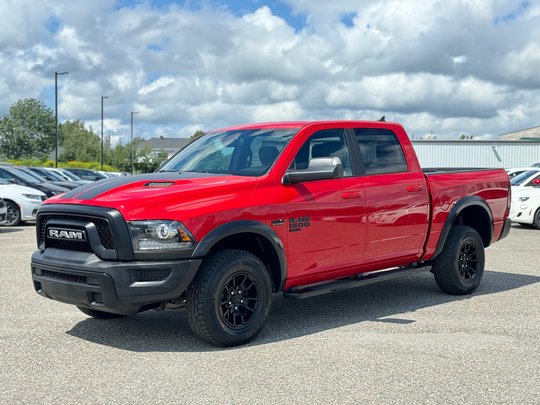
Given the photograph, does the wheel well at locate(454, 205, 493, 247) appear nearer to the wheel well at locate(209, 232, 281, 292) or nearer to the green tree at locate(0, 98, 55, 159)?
the wheel well at locate(209, 232, 281, 292)

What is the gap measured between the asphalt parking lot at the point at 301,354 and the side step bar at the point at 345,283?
337mm

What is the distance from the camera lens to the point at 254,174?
6328mm

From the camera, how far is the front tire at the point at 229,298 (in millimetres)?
5699

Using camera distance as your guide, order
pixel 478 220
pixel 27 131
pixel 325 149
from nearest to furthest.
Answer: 1. pixel 325 149
2. pixel 478 220
3. pixel 27 131

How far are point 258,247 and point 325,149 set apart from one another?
3.99ft

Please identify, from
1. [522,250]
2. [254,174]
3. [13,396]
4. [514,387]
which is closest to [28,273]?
[254,174]

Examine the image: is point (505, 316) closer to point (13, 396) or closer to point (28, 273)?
point (13, 396)

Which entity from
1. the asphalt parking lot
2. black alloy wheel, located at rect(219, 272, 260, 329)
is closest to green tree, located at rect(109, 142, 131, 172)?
the asphalt parking lot

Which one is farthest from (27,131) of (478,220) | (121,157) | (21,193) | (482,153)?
(478,220)

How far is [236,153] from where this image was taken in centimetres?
680

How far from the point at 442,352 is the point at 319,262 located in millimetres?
1377

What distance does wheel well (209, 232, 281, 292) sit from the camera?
6129 mm

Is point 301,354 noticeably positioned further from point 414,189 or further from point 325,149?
point 414,189

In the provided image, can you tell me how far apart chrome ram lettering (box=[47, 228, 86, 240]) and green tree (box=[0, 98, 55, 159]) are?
109686mm
